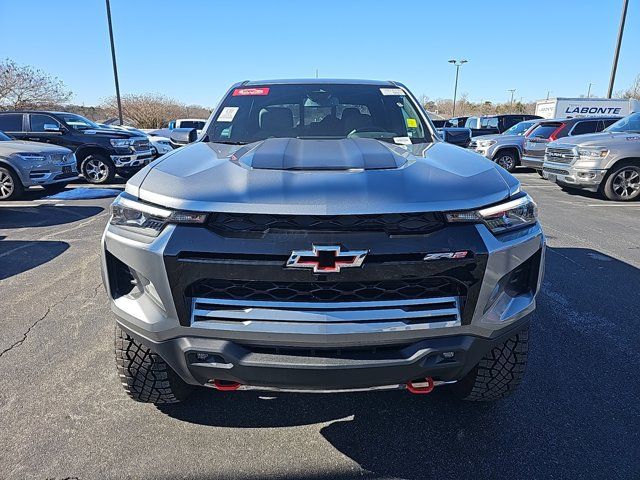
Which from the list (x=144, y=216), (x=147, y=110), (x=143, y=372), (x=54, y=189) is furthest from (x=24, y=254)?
(x=147, y=110)

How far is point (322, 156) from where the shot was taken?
2.17 meters

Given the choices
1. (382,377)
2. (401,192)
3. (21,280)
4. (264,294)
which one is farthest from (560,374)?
(21,280)

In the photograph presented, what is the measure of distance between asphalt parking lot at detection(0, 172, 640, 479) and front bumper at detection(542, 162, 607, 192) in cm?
619

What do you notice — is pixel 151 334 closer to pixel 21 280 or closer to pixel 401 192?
pixel 401 192

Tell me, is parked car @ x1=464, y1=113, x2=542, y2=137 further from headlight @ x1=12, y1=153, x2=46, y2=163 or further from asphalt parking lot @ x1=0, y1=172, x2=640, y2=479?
asphalt parking lot @ x1=0, y1=172, x2=640, y2=479

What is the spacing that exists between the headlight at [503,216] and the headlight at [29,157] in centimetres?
868

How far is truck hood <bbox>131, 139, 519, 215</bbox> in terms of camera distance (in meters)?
1.68

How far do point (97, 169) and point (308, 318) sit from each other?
1044cm

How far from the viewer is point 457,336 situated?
68.3 inches


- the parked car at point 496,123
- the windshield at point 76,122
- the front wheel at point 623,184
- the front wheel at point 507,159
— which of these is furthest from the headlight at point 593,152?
the windshield at point 76,122

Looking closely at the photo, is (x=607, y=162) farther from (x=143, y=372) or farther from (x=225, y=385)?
(x=143, y=372)

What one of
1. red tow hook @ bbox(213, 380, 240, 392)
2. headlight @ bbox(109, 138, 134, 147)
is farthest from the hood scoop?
headlight @ bbox(109, 138, 134, 147)

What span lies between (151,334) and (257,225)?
630 millimetres

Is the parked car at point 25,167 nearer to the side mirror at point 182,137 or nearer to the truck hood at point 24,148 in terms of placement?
the truck hood at point 24,148
